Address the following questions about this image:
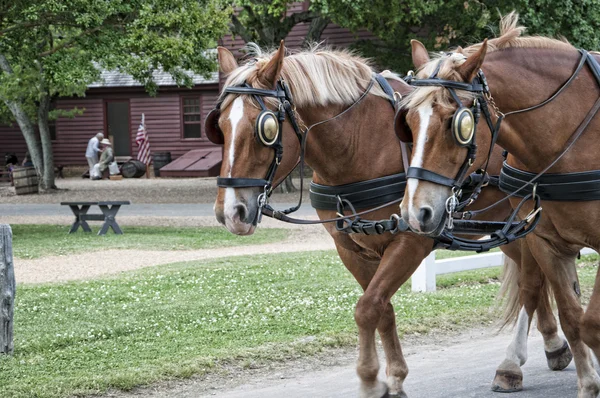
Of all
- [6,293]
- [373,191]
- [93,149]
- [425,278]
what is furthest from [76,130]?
[373,191]

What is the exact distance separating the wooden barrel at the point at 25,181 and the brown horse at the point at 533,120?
23.9m

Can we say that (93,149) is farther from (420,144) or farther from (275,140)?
(420,144)

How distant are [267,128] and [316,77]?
628 millimetres

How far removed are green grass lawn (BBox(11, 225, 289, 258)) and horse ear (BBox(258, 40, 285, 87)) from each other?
9780mm

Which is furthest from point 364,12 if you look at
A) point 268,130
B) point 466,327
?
point 268,130

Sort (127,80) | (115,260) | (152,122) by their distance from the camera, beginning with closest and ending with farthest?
(115,260), (127,80), (152,122)

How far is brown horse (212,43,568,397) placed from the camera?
455cm

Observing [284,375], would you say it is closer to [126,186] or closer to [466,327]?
[466,327]

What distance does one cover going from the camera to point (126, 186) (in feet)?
95.7

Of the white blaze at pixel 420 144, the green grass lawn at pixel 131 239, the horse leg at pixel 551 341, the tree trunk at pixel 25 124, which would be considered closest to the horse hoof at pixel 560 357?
the horse leg at pixel 551 341

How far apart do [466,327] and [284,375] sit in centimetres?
236

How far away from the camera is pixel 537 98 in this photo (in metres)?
4.53

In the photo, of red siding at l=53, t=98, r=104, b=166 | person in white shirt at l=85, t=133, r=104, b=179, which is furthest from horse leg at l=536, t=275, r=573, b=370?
red siding at l=53, t=98, r=104, b=166

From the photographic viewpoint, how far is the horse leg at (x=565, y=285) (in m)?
4.92
